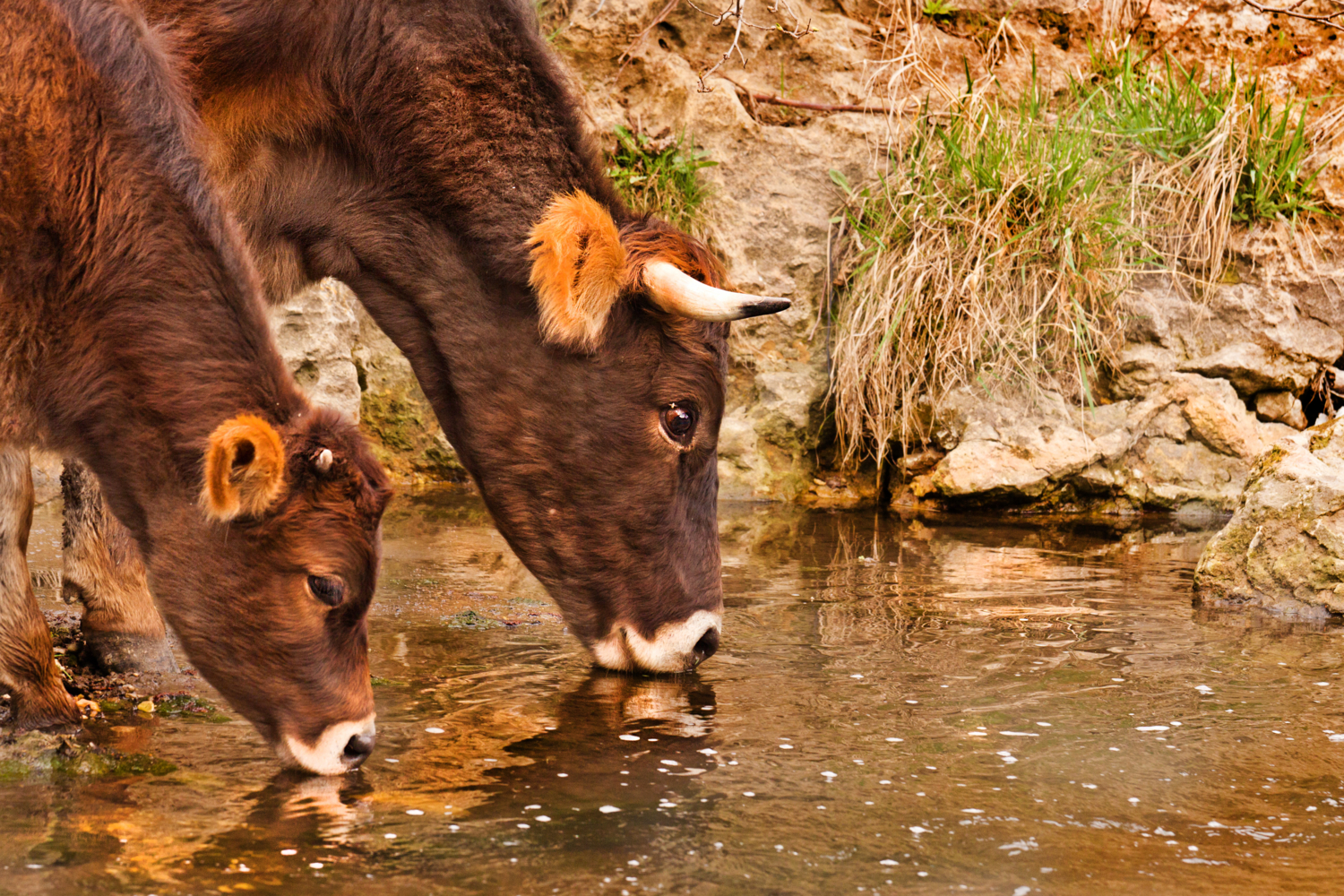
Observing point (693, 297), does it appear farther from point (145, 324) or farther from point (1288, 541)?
point (1288, 541)

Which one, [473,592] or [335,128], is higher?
[335,128]

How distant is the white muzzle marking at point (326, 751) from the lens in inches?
136

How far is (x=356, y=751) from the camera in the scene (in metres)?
3.50

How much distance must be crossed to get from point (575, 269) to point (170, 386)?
1.30 meters

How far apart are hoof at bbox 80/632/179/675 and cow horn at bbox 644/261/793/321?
6.84 ft

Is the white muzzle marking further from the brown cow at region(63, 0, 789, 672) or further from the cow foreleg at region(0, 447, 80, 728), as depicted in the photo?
the brown cow at region(63, 0, 789, 672)

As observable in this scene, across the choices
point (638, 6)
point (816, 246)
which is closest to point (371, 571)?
point (816, 246)

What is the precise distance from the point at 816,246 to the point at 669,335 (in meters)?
5.20

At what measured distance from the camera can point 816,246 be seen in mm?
9352

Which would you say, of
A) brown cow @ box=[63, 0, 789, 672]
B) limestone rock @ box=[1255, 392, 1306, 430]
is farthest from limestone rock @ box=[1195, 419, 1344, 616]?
limestone rock @ box=[1255, 392, 1306, 430]

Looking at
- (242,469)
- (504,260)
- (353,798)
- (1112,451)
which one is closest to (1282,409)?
(1112,451)

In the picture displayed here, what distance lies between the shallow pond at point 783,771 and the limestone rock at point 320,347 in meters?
3.10

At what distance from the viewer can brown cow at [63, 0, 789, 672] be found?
4305 millimetres

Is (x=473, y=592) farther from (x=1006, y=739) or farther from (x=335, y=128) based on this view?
(x=1006, y=739)
